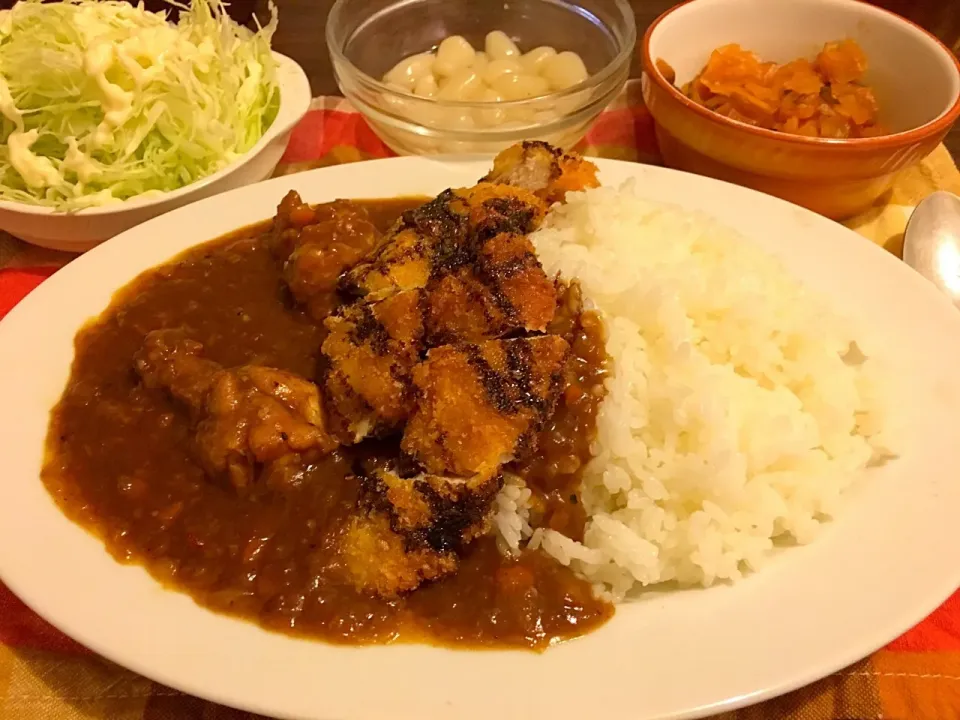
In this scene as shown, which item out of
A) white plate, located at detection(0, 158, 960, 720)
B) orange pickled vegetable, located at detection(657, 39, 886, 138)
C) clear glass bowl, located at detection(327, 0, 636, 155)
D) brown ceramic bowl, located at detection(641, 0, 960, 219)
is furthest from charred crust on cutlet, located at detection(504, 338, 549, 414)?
orange pickled vegetable, located at detection(657, 39, 886, 138)

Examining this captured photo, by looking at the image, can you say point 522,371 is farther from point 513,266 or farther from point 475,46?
point 475,46

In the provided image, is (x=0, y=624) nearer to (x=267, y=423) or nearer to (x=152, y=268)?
(x=267, y=423)

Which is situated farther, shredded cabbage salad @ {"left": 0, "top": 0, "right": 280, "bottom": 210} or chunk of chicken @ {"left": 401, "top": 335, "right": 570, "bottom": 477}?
shredded cabbage salad @ {"left": 0, "top": 0, "right": 280, "bottom": 210}

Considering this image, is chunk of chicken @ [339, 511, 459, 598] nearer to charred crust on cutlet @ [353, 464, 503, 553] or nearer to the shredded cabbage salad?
charred crust on cutlet @ [353, 464, 503, 553]

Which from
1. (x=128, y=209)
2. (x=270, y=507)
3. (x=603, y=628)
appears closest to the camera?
(x=603, y=628)

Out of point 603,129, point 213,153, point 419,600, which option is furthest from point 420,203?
point 419,600

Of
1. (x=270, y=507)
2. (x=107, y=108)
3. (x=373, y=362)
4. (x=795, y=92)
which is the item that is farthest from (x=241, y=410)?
(x=795, y=92)
